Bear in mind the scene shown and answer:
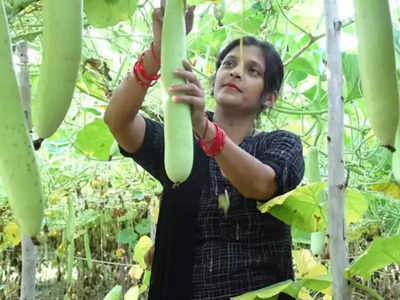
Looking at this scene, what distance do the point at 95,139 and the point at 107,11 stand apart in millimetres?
1285

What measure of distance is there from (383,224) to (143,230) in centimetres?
159

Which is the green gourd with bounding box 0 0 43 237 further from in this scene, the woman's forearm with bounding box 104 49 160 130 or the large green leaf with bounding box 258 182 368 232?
the large green leaf with bounding box 258 182 368 232

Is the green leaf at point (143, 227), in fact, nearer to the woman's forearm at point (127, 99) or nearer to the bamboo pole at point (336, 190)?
the woman's forearm at point (127, 99)

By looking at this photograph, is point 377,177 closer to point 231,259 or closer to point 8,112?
point 231,259

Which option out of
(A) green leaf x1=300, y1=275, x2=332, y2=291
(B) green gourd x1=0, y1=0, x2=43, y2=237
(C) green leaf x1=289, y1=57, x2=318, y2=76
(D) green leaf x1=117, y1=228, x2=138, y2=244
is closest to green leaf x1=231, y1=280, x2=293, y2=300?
(A) green leaf x1=300, y1=275, x2=332, y2=291

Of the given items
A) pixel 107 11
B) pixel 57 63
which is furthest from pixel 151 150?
pixel 57 63

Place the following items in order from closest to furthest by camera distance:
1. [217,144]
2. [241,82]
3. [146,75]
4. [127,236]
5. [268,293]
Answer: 1. [146,75]
2. [217,144]
3. [268,293]
4. [241,82]
5. [127,236]

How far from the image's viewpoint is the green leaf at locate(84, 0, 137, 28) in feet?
2.46

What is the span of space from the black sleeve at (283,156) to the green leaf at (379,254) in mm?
293

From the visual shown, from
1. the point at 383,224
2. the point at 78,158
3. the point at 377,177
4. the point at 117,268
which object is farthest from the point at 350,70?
the point at 117,268

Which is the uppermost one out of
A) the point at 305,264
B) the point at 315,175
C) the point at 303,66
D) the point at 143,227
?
the point at 303,66

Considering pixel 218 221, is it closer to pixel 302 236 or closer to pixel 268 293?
pixel 268 293

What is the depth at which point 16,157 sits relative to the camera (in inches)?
13.3

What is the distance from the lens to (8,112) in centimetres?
35
